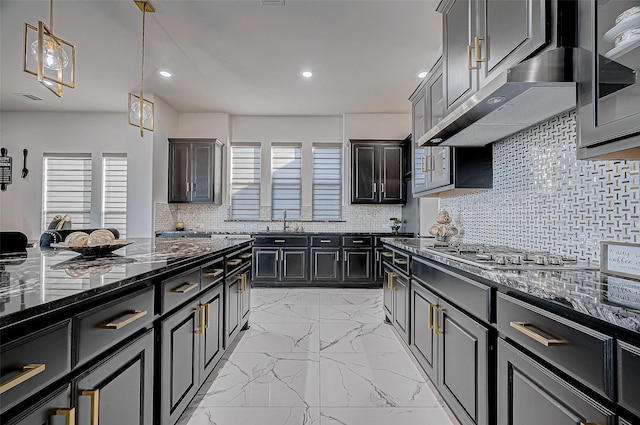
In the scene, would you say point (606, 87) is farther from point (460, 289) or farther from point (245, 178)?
point (245, 178)

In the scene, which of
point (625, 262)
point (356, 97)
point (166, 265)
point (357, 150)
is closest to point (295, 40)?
point (356, 97)

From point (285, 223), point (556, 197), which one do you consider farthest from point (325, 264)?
point (556, 197)

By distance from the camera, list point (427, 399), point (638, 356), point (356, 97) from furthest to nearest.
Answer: point (356, 97) < point (427, 399) < point (638, 356)

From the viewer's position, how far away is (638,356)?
73cm

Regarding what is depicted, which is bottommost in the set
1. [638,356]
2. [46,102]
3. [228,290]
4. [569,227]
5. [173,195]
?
[228,290]

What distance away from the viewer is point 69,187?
18.9 feet

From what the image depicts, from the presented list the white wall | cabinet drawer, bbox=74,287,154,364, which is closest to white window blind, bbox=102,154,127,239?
the white wall

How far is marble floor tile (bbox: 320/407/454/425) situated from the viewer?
183cm

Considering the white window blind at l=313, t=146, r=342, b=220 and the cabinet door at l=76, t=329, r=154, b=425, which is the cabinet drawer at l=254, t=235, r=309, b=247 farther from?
the cabinet door at l=76, t=329, r=154, b=425

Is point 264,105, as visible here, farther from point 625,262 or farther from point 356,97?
point 625,262

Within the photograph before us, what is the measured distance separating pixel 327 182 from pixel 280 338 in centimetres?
359

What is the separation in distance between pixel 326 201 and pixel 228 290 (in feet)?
12.5

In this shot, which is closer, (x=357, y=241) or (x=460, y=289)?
(x=460, y=289)

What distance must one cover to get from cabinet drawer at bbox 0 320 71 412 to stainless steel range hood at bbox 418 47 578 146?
1830 mm
